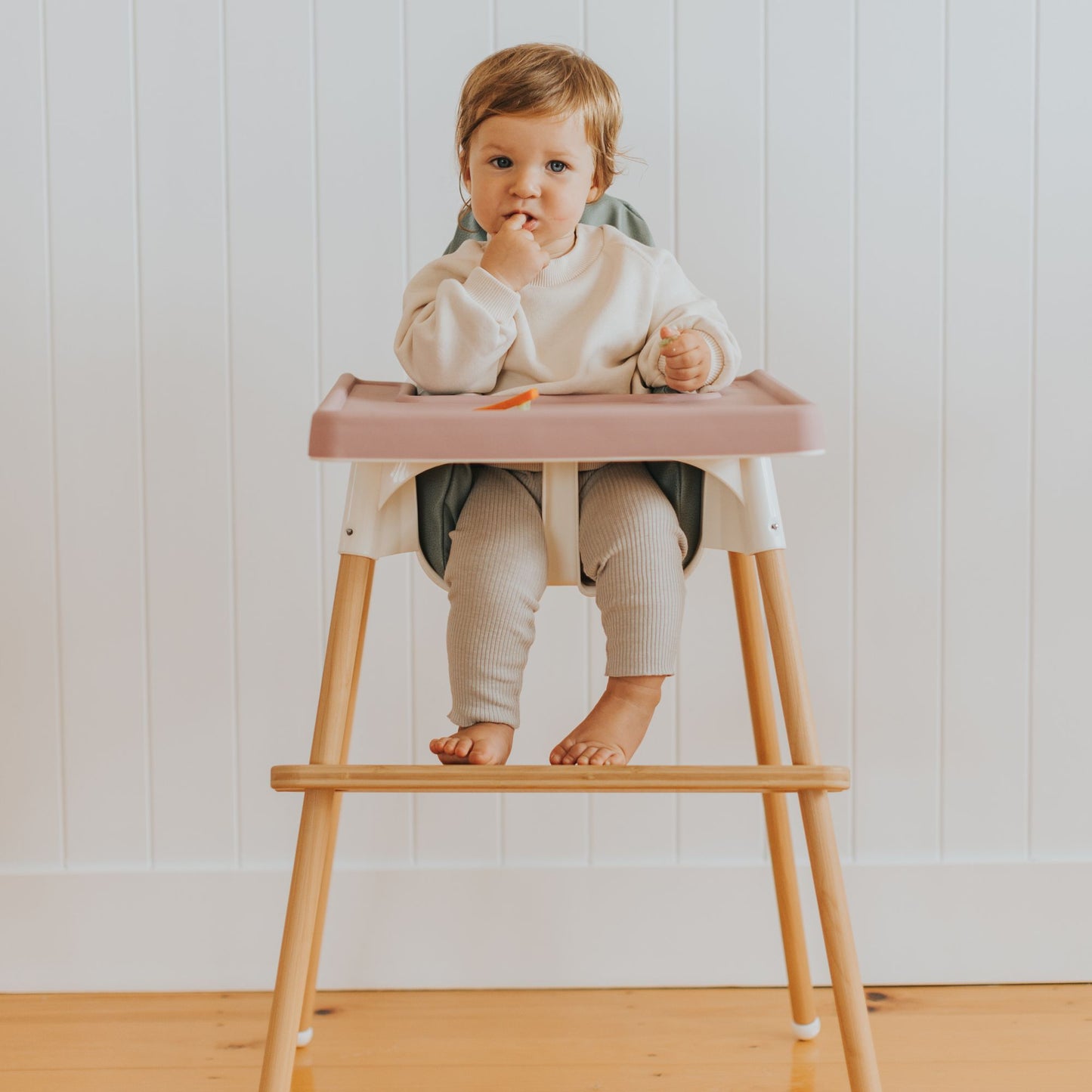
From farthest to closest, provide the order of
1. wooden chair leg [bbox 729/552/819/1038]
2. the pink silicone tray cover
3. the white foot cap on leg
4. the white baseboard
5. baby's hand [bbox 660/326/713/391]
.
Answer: the white baseboard
the white foot cap on leg
wooden chair leg [bbox 729/552/819/1038]
baby's hand [bbox 660/326/713/391]
the pink silicone tray cover

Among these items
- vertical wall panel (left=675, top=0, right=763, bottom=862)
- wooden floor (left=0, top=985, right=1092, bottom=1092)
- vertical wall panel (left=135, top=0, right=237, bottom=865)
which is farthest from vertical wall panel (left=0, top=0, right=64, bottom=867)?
vertical wall panel (left=675, top=0, right=763, bottom=862)

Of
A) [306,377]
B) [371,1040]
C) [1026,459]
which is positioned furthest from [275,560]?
[1026,459]

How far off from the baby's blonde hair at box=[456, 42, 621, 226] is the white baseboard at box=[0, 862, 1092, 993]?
0.77m

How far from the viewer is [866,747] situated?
1.34 meters

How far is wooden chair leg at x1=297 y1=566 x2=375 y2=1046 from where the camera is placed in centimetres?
94

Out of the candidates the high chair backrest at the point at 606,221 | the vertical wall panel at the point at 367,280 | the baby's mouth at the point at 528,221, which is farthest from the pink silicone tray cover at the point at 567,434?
the vertical wall panel at the point at 367,280

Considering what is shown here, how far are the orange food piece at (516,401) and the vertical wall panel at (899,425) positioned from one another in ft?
1.82

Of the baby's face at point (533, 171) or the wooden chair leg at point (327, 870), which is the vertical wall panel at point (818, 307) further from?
the wooden chair leg at point (327, 870)

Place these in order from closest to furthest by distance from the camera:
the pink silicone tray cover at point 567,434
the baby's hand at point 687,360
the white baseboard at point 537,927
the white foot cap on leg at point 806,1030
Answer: the pink silicone tray cover at point 567,434, the baby's hand at point 687,360, the white foot cap on leg at point 806,1030, the white baseboard at point 537,927

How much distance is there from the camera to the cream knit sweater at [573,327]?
96 centimetres

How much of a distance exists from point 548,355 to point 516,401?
132mm

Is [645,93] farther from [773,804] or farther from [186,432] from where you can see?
[773,804]

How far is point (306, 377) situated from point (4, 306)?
1.06 ft

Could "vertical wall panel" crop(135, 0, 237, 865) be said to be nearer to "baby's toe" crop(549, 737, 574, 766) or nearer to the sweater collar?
the sweater collar
